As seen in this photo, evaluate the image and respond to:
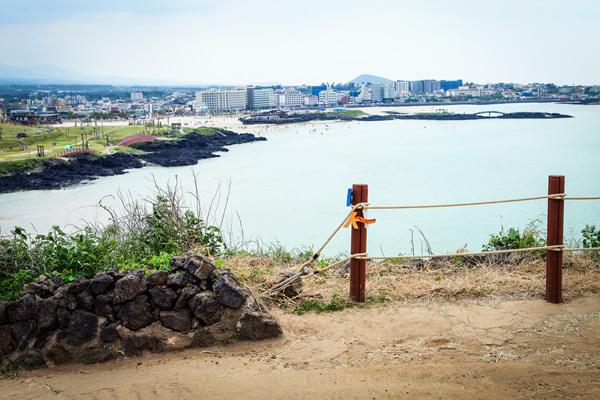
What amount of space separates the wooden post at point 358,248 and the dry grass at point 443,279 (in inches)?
4.8

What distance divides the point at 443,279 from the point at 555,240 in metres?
0.90

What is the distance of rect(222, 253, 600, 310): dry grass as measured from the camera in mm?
4125

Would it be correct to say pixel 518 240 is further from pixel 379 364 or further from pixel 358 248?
pixel 379 364

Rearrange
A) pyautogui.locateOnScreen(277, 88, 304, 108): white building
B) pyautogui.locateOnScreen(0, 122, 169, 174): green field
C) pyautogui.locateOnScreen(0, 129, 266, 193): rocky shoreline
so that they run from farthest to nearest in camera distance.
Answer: pyautogui.locateOnScreen(277, 88, 304, 108): white building, pyautogui.locateOnScreen(0, 122, 169, 174): green field, pyautogui.locateOnScreen(0, 129, 266, 193): rocky shoreline

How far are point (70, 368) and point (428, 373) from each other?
6.55ft

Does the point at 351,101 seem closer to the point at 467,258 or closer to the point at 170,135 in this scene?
the point at 170,135

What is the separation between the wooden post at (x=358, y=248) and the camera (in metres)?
3.90

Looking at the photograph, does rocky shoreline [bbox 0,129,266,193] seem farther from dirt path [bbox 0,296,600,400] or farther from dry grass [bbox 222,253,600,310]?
dirt path [bbox 0,296,600,400]

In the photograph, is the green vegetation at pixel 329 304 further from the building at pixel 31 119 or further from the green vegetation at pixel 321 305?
the building at pixel 31 119

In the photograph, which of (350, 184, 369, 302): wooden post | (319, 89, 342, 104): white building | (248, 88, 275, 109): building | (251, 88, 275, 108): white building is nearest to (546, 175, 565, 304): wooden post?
(350, 184, 369, 302): wooden post

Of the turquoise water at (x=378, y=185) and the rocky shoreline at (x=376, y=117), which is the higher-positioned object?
the rocky shoreline at (x=376, y=117)

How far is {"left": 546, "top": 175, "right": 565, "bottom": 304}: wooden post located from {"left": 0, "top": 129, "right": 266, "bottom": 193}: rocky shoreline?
83.5ft

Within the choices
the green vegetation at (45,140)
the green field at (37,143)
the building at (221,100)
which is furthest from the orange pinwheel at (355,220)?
the building at (221,100)

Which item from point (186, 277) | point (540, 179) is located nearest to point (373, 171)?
point (540, 179)
